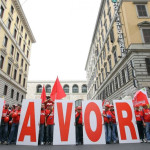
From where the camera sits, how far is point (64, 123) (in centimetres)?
571

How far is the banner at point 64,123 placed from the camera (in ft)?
17.7

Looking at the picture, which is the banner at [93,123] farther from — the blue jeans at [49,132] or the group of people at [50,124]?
the blue jeans at [49,132]

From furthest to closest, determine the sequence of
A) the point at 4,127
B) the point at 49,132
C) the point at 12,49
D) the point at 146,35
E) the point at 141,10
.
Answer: the point at 12,49 < the point at 141,10 < the point at 146,35 < the point at 4,127 < the point at 49,132

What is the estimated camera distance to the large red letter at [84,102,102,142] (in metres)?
5.52

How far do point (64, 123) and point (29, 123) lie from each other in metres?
1.40

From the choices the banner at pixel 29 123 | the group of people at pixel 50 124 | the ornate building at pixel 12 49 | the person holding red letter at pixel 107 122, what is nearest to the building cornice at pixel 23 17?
the ornate building at pixel 12 49

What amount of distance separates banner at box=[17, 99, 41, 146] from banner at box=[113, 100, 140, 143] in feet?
10.7

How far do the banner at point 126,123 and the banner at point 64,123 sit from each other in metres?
1.88

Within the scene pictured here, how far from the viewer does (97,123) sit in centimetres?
575

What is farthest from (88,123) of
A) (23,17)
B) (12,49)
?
(23,17)

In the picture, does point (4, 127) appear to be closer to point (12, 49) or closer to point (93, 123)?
point (93, 123)

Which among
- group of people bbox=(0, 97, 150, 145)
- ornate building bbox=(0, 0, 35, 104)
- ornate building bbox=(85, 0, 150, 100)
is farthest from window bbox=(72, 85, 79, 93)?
group of people bbox=(0, 97, 150, 145)

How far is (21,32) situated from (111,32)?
17218mm

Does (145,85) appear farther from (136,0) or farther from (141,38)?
(136,0)
